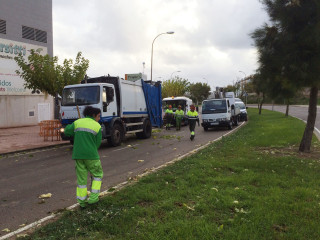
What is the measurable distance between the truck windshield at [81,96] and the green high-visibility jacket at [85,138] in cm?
724

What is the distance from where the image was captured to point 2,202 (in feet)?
18.0

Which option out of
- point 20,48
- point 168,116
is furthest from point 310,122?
point 20,48

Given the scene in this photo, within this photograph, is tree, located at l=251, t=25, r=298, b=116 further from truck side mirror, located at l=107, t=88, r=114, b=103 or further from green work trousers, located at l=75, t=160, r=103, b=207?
truck side mirror, located at l=107, t=88, r=114, b=103

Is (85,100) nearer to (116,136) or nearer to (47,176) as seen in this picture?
(116,136)

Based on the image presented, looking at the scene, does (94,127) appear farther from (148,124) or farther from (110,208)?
(148,124)

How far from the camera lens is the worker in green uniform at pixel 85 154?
4812mm

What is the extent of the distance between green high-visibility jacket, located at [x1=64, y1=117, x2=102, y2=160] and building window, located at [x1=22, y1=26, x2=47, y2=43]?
2427cm

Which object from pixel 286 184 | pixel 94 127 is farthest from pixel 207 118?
pixel 94 127

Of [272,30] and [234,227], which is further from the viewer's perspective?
[272,30]

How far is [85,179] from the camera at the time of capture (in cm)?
485

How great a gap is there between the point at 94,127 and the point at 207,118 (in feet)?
48.7

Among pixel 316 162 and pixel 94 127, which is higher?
pixel 94 127

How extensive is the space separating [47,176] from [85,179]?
126 inches

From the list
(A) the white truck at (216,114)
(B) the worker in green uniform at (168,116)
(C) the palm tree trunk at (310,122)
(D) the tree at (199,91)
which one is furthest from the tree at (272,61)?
(D) the tree at (199,91)
